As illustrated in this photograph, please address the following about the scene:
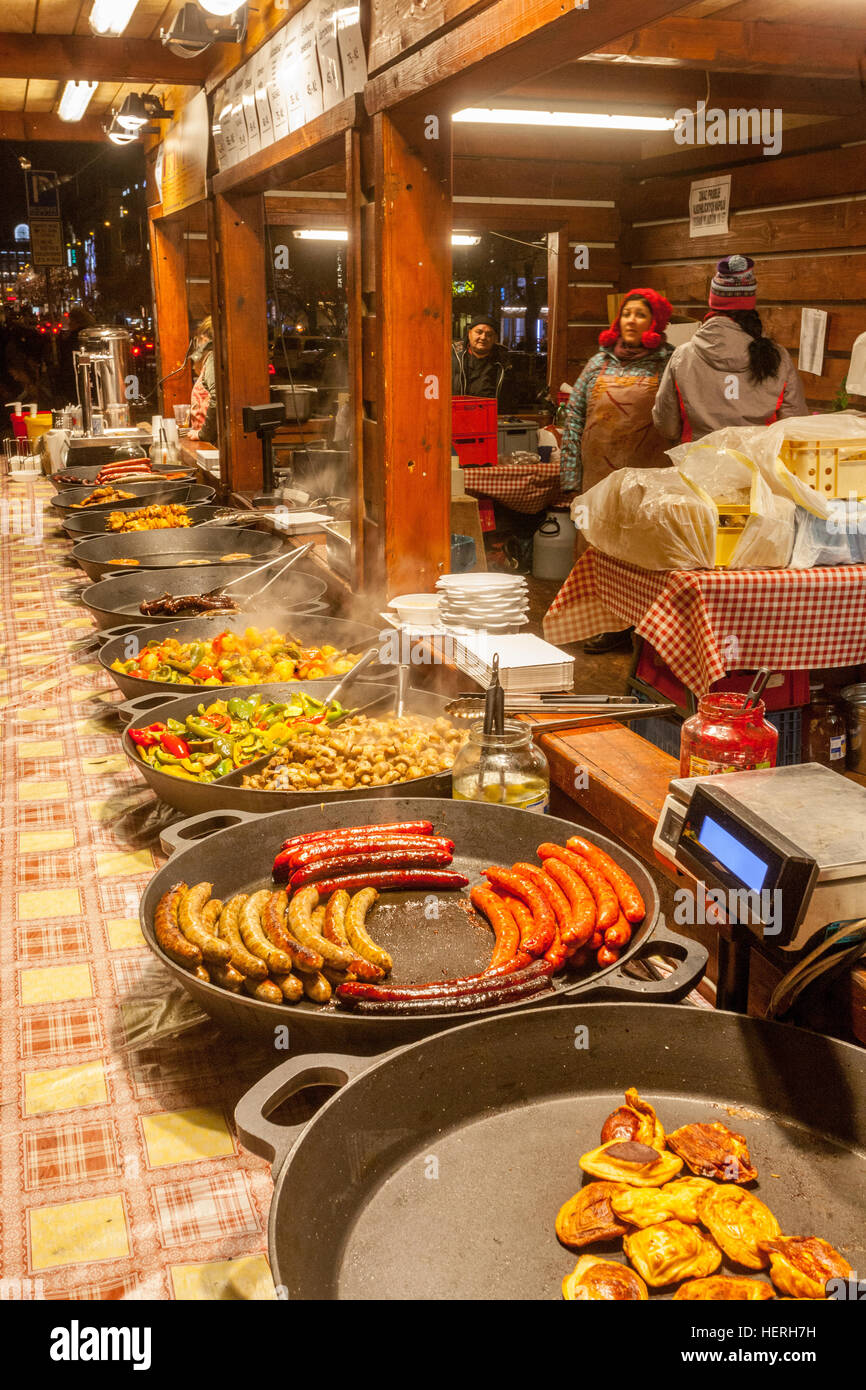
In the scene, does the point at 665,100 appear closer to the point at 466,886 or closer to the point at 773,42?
the point at 773,42

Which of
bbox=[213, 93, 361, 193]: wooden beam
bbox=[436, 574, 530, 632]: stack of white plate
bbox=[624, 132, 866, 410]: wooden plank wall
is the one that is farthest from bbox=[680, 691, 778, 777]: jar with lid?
bbox=[624, 132, 866, 410]: wooden plank wall

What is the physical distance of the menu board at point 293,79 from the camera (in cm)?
356

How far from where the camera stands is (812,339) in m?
7.24

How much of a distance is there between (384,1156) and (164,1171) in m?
0.39

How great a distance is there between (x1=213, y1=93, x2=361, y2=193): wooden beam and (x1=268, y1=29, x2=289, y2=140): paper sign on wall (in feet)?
0.20

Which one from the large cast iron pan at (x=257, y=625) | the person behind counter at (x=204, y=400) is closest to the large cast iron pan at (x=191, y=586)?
the large cast iron pan at (x=257, y=625)

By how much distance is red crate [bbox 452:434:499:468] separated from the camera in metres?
9.48

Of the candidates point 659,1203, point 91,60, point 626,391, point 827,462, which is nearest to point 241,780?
point 659,1203

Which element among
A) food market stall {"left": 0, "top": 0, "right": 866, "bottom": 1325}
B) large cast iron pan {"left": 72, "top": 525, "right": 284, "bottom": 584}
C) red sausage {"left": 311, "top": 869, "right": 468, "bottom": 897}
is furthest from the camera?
large cast iron pan {"left": 72, "top": 525, "right": 284, "bottom": 584}

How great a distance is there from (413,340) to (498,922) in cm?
234

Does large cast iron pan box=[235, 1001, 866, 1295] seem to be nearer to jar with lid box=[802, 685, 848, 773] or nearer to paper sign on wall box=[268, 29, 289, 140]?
jar with lid box=[802, 685, 848, 773]

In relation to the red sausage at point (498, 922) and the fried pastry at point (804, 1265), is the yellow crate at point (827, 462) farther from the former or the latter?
the fried pastry at point (804, 1265)
